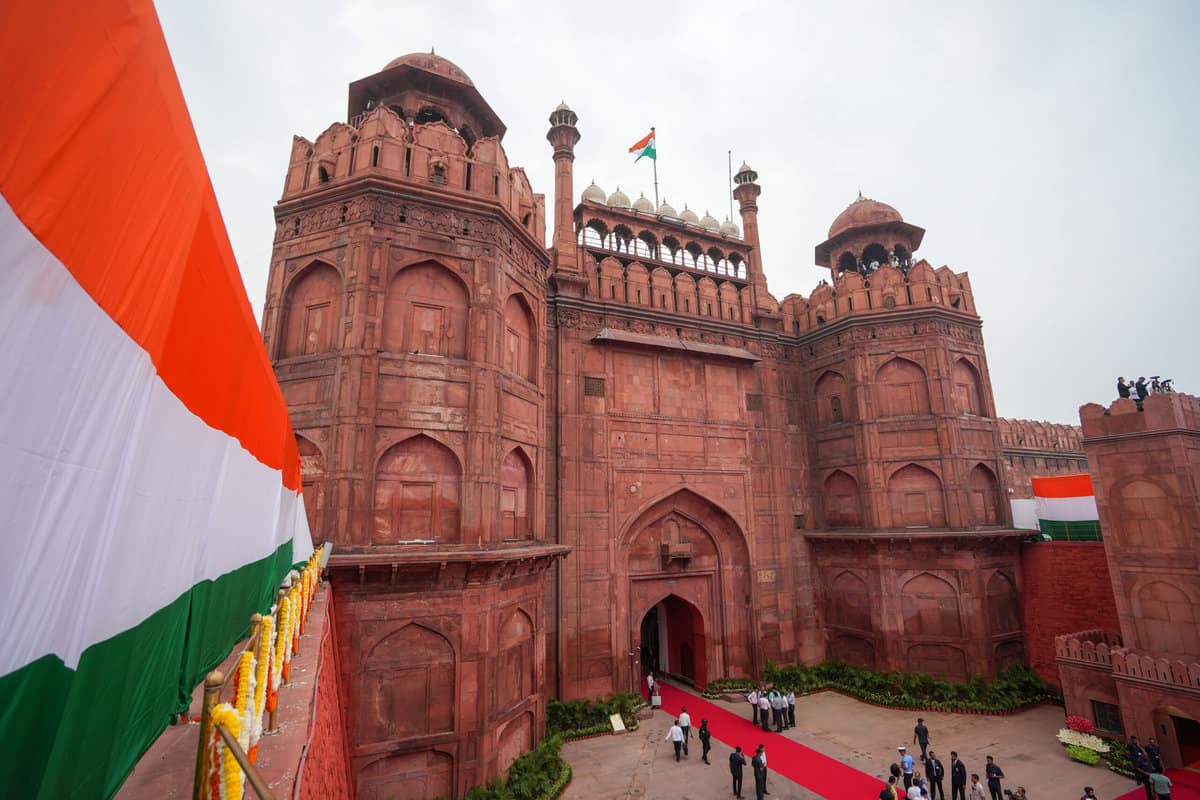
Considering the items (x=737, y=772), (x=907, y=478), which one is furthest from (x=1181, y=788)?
Result: (x=737, y=772)

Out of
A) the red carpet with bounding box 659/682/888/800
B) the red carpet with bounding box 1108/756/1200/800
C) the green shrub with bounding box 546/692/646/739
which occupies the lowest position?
the red carpet with bounding box 1108/756/1200/800

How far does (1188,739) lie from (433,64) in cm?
2516

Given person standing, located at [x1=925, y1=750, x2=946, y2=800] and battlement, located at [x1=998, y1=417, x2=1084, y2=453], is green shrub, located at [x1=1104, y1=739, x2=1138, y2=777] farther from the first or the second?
battlement, located at [x1=998, y1=417, x2=1084, y2=453]

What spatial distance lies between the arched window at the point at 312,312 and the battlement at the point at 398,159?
6.48ft

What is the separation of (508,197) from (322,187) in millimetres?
4150

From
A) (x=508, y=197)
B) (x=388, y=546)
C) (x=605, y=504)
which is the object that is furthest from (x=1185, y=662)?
(x=508, y=197)

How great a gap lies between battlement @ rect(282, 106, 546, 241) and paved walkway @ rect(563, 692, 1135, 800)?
13.1 metres

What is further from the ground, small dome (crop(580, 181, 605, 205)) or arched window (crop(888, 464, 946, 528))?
small dome (crop(580, 181, 605, 205))

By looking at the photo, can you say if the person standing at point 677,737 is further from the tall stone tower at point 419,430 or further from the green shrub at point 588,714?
the tall stone tower at point 419,430

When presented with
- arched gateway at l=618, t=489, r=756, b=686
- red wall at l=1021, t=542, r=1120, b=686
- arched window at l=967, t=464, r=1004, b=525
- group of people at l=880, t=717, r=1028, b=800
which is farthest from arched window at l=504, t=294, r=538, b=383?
red wall at l=1021, t=542, r=1120, b=686

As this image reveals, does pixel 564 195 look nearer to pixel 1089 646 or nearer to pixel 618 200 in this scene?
pixel 618 200

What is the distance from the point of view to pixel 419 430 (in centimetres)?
1173

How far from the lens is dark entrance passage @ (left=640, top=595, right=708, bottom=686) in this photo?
745 inches

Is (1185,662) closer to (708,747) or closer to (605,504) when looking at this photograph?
(708,747)
